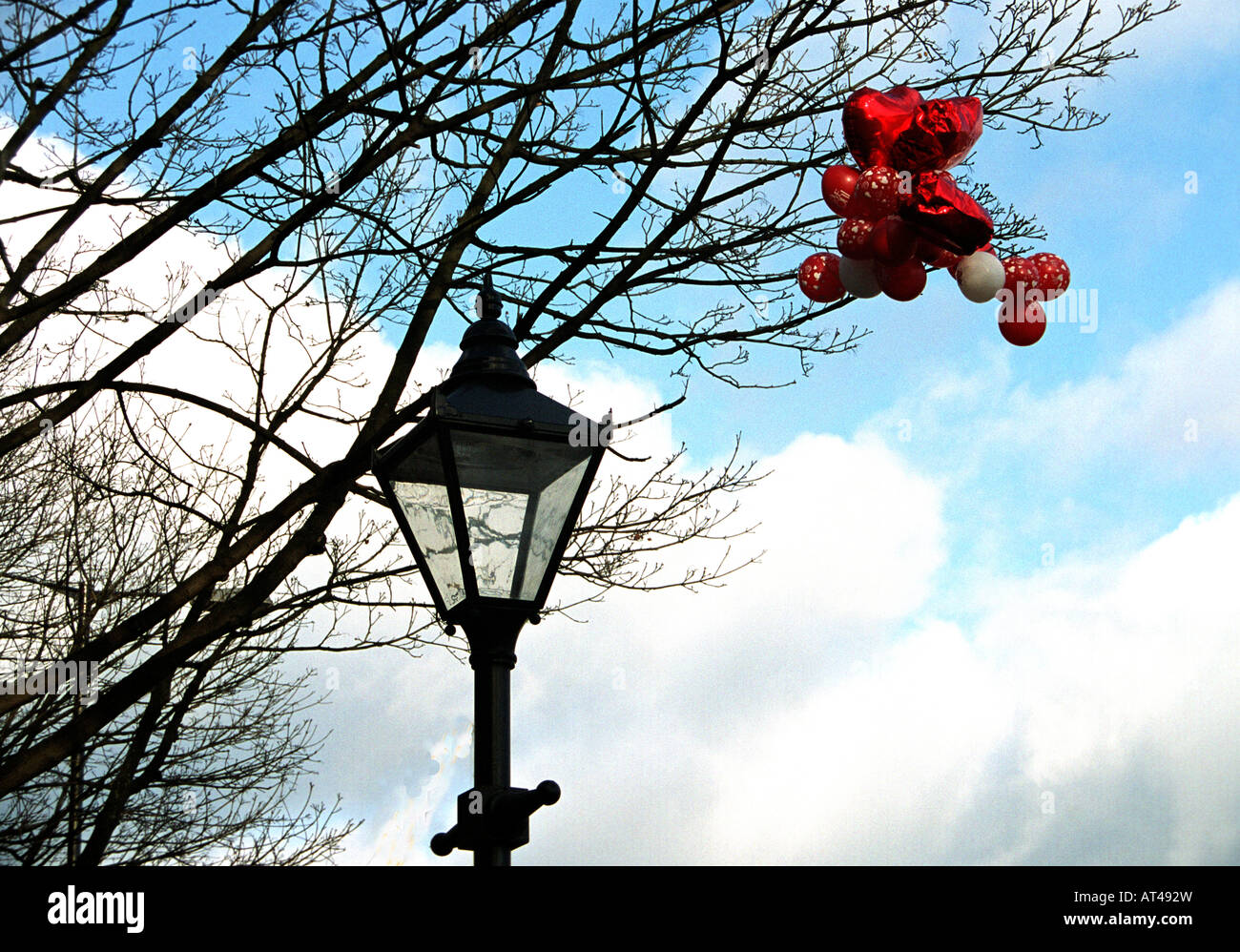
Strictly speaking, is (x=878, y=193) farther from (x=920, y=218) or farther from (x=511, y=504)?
(x=511, y=504)

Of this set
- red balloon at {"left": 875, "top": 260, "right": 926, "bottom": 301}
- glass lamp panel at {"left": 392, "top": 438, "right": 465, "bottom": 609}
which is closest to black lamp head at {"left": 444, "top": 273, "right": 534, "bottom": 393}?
glass lamp panel at {"left": 392, "top": 438, "right": 465, "bottom": 609}

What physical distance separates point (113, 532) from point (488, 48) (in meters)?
4.50

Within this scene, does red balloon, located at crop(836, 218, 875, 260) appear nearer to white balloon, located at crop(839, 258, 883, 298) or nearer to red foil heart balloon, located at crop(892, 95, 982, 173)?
white balloon, located at crop(839, 258, 883, 298)

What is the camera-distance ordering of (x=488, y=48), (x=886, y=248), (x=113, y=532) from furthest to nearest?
(x=113, y=532)
(x=488, y=48)
(x=886, y=248)

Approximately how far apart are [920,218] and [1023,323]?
0.56m

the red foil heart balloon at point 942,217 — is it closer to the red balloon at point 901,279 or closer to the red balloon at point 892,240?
the red balloon at point 892,240

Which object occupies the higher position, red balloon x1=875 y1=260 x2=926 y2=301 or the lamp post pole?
red balloon x1=875 y1=260 x2=926 y2=301

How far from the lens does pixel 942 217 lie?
464 centimetres

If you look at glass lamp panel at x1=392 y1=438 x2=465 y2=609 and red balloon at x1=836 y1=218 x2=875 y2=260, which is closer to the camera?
glass lamp panel at x1=392 y1=438 x2=465 y2=609

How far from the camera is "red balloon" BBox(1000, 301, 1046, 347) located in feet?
15.7

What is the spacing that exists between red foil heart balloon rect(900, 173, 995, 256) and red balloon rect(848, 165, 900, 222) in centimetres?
5

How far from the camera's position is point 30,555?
9094 millimetres

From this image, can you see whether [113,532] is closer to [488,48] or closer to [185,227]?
[185,227]
